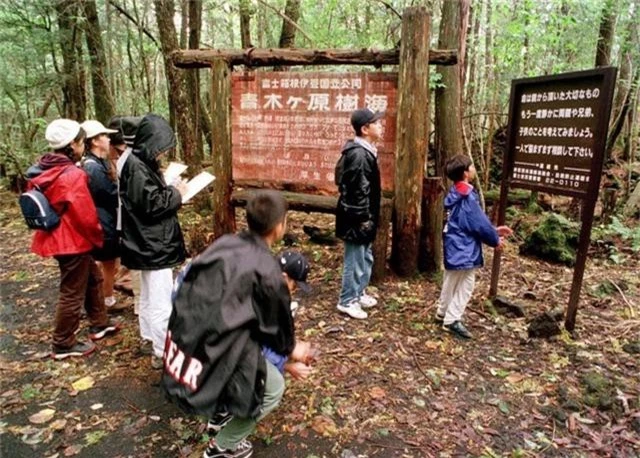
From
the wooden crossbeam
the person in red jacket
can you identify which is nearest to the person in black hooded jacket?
the person in red jacket

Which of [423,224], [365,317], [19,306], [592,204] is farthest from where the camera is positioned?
[423,224]

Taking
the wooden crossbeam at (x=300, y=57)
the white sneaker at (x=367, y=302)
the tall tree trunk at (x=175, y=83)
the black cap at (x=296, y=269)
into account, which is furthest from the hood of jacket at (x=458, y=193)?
the tall tree trunk at (x=175, y=83)

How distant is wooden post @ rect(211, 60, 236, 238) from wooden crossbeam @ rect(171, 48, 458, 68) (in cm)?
18

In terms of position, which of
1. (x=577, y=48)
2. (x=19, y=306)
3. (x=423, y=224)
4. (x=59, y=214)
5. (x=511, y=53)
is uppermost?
(x=577, y=48)

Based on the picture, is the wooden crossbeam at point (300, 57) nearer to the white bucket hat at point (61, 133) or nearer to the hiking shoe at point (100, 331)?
the white bucket hat at point (61, 133)

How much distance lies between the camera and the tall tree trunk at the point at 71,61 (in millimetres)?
11156

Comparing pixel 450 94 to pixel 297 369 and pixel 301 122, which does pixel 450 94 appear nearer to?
pixel 301 122

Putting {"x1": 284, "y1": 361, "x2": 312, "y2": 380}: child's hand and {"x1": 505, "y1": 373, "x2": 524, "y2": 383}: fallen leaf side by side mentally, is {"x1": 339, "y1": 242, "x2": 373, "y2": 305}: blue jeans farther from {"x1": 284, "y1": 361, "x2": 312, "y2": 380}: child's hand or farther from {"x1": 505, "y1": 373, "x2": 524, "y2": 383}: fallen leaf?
{"x1": 284, "y1": 361, "x2": 312, "y2": 380}: child's hand

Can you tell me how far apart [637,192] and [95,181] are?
10300 mm

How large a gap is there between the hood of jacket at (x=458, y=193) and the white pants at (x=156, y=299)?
2.84m

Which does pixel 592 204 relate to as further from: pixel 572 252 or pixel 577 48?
pixel 577 48

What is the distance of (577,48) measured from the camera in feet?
42.7

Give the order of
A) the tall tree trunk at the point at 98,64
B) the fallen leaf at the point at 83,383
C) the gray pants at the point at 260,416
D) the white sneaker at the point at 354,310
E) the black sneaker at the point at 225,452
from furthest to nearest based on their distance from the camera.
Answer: the tall tree trunk at the point at 98,64 < the white sneaker at the point at 354,310 < the fallen leaf at the point at 83,383 < the black sneaker at the point at 225,452 < the gray pants at the point at 260,416

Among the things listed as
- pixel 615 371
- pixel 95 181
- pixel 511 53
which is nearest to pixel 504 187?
pixel 615 371
